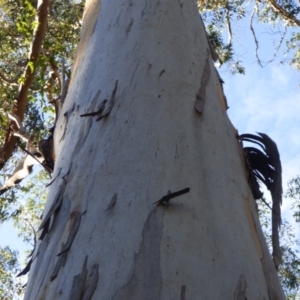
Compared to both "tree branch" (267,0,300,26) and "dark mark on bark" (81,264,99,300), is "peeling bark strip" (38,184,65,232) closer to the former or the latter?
"dark mark on bark" (81,264,99,300)

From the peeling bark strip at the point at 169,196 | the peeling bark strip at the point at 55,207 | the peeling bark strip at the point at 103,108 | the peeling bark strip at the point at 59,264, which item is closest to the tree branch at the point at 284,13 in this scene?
the peeling bark strip at the point at 103,108

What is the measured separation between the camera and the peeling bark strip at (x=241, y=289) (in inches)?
39.6

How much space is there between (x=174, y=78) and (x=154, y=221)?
1.71 ft

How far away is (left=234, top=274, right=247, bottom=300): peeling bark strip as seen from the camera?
101 cm

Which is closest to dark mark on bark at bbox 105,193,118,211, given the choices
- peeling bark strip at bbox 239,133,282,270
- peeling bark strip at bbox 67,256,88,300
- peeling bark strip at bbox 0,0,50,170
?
peeling bark strip at bbox 67,256,88,300

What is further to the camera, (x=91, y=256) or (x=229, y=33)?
(x=229, y=33)

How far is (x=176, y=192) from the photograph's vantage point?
112cm

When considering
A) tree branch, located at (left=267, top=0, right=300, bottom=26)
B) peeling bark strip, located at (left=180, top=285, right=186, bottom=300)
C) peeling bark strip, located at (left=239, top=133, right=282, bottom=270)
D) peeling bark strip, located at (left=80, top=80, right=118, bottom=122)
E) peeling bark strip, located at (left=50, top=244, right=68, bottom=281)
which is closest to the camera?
peeling bark strip, located at (left=180, top=285, right=186, bottom=300)

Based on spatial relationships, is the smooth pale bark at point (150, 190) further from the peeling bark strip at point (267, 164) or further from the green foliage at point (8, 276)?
the green foliage at point (8, 276)

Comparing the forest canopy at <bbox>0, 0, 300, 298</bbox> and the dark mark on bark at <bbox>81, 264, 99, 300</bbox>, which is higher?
the forest canopy at <bbox>0, 0, 300, 298</bbox>

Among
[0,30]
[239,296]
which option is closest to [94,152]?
[239,296]

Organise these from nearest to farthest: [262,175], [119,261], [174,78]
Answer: [119,261]
[174,78]
[262,175]

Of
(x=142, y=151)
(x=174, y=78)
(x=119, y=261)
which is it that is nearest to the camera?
(x=119, y=261)

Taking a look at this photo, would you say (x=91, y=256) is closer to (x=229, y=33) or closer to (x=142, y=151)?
(x=142, y=151)
